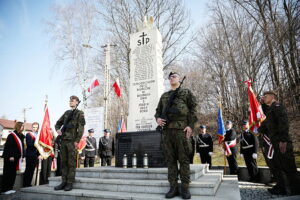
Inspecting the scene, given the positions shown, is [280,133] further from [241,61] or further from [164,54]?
[164,54]

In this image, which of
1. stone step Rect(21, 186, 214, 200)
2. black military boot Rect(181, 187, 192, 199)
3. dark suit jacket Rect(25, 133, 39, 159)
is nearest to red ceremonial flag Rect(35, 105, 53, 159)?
dark suit jacket Rect(25, 133, 39, 159)

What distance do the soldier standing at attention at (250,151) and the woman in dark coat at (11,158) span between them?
767 centimetres

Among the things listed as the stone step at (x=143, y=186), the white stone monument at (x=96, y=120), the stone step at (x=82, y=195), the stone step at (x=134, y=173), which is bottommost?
the stone step at (x=82, y=195)

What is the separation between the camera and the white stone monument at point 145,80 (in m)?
6.14

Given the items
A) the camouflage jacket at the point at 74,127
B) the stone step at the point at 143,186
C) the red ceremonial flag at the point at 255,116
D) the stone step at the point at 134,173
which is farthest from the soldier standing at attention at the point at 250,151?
the camouflage jacket at the point at 74,127

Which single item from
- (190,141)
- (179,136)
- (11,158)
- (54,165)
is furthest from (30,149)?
(179,136)

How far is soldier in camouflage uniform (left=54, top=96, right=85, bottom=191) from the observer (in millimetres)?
4566

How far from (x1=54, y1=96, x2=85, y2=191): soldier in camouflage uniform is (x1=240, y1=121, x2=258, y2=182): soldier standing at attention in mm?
6010

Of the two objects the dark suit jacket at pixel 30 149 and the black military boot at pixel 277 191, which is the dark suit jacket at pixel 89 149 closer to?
the dark suit jacket at pixel 30 149

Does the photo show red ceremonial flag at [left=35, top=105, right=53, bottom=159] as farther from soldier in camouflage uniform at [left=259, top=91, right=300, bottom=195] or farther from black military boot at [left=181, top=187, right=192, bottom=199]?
soldier in camouflage uniform at [left=259, top=91, right=300, bottom=195]

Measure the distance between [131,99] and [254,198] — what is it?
14.1 feet

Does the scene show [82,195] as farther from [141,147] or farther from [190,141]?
[190,141]

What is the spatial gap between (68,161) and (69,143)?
41 cm

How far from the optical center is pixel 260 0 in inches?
523
